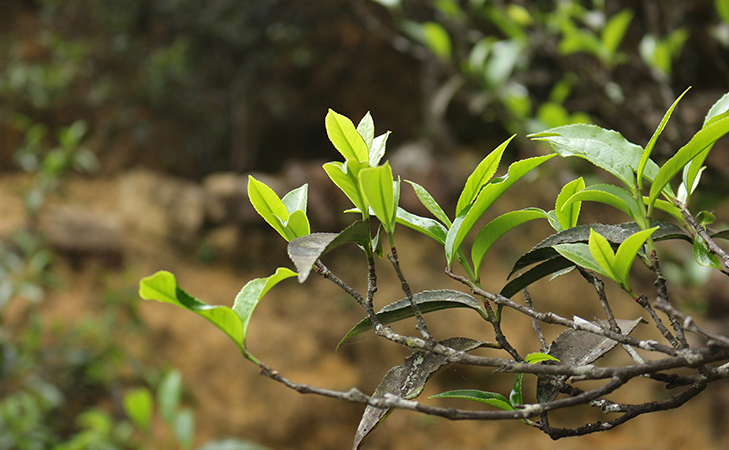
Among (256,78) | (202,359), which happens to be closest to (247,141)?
(256,78)

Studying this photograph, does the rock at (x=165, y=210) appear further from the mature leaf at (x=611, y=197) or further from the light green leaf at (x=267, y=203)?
the mature leaf at (x=611, y=197)

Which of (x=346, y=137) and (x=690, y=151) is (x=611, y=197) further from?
(x=346, y=137)

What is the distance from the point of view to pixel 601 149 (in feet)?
1.40

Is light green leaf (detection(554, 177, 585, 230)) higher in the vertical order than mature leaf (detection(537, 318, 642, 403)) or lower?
higher

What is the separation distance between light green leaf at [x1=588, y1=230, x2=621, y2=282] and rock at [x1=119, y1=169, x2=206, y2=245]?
2.78 metres

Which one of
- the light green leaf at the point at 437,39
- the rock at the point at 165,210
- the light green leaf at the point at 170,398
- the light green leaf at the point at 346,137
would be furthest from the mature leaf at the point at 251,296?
the rock at the point at 165,210

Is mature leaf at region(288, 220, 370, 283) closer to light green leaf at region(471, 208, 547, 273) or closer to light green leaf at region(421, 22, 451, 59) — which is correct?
light green leaf at region(471, 208, 547, 273)

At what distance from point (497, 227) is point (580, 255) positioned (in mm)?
81

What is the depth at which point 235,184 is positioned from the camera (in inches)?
117

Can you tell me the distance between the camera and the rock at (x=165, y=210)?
9.59 ft

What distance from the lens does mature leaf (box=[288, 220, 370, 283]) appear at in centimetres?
32

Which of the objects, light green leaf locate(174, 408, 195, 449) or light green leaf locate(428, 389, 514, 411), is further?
light green leaf locate(174, 408, 195, 449)

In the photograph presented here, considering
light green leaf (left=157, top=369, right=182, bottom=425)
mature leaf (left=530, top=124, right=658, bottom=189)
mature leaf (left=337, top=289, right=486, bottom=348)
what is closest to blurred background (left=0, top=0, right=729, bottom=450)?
light green leaf (left=157, top=369, right=182, bottom=425)

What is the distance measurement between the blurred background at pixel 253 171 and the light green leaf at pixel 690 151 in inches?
28.6
